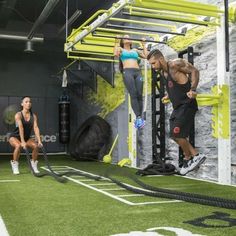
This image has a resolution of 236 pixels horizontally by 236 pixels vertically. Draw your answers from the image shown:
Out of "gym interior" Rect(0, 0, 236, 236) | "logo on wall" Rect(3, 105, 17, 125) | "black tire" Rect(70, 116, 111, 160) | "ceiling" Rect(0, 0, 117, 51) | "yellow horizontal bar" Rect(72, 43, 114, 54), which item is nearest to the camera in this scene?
"gym interior" Rect(0, 0, 236, 236)

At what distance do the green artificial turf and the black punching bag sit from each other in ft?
23.8

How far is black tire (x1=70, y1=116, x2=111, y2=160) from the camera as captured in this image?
30.9 feet

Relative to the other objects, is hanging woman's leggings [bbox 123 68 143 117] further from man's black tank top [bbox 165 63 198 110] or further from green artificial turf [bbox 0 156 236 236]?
green artificial turf [bbox 0 156 236 236]

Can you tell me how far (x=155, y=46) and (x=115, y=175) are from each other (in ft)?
8.52

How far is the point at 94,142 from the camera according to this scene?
31.2ft

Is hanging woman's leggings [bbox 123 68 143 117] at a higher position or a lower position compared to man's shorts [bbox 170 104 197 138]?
higher

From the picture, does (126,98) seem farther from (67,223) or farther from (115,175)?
(67,223)

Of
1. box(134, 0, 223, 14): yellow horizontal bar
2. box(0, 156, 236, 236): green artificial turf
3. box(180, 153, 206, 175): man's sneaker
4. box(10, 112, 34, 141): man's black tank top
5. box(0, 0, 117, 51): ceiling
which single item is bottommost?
box(0, 156, 236, 236): green artificial turf

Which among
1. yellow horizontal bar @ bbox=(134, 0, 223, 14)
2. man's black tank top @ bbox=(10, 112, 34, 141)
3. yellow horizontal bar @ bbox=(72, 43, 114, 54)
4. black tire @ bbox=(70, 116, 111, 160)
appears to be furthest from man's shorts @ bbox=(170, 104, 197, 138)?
black tire @ bbox=(70, 116, 111, 160)

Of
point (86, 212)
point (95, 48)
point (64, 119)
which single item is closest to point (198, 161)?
point (86, 212)

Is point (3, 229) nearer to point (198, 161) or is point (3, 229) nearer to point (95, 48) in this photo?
point (198, 161)

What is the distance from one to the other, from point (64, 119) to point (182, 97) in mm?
8001

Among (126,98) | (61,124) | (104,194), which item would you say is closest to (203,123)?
(104,194)

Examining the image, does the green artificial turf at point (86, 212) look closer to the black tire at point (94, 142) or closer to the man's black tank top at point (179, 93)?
the man's black tank top at point (179, 93)
